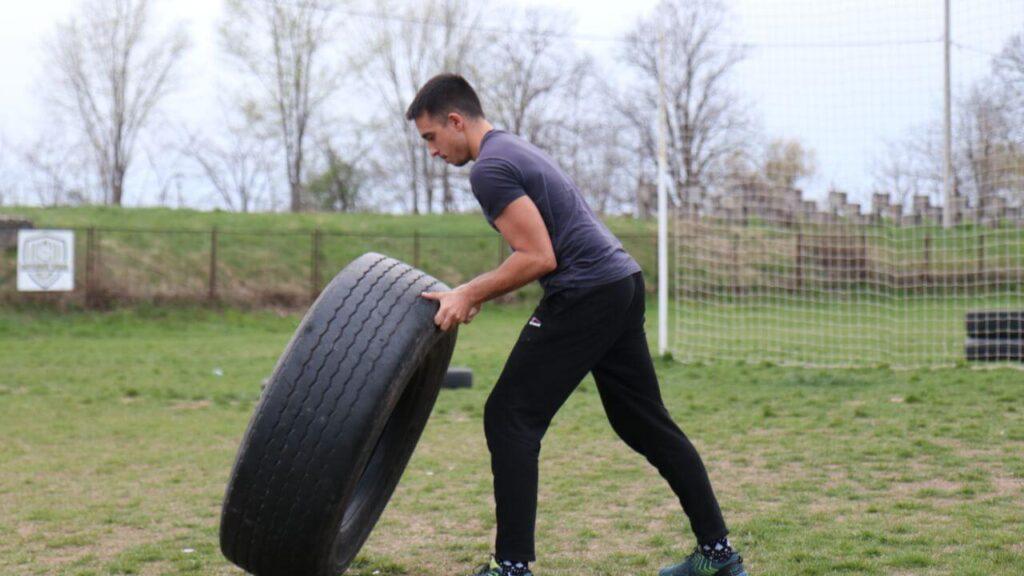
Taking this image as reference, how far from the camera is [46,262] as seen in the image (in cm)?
2169

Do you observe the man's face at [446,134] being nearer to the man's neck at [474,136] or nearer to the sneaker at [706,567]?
the man's neck at [474,136]

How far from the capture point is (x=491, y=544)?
4422 mm

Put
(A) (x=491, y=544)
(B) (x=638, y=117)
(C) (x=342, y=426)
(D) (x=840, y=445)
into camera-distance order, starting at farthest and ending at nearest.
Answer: (B) (x=638, y=117) < (D) (x=840, y=445) < (A) (x=491, y=544) < (C) (x=342, y=426)

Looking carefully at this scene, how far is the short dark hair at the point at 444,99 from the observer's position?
358cm

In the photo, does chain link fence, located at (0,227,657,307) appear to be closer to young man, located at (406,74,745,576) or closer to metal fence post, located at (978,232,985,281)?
metal fence post, located at (978,232,985,281)

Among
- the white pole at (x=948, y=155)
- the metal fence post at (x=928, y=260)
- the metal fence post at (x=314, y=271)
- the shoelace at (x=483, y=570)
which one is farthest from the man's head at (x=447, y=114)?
the metal fence post at (x=314, y=271)

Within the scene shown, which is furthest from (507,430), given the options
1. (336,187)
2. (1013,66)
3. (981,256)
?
(336,187)

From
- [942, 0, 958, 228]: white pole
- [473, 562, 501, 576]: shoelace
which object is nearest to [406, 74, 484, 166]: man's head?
[473, 562, 501, 576]: shoelace

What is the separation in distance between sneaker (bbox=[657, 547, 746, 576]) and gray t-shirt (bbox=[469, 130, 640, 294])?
3.50 ft

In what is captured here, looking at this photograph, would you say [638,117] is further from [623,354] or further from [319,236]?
[623,354]

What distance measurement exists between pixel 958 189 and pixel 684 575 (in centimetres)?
1046

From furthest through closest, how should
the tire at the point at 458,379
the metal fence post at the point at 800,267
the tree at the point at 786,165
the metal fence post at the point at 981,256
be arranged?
the metal fence post at the point at 800,267 < the tree at the point at 786,165 < the metal fence post at the point at 981,256 < the tire at the point at 458,379

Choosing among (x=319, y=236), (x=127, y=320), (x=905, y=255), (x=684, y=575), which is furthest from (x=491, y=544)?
(x=319, y=236)

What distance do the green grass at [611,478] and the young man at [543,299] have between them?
52cm
